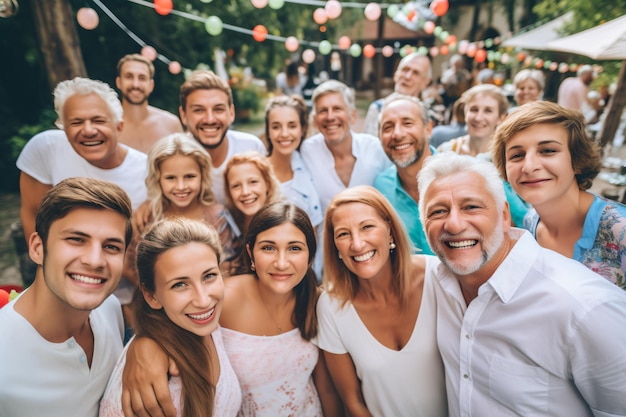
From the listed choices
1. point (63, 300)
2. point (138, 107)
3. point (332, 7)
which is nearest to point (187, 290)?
point (63, 300)

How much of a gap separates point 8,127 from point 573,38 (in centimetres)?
1150

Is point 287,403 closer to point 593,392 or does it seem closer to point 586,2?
point 593,392

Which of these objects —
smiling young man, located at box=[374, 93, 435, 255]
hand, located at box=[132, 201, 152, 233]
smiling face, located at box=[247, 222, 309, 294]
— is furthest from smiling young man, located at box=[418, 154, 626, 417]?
hand, located at box=[132, 201, 152, 233]

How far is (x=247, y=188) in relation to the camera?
9.88ft

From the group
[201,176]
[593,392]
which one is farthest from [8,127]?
[593,392]

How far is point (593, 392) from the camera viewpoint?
60.6 inches

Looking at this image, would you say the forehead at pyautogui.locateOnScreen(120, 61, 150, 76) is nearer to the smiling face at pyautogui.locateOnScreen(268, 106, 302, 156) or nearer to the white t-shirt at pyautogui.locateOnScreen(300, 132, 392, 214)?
the smiling face at pyautogui.locateOnScreen(268, 106, 302, 156)

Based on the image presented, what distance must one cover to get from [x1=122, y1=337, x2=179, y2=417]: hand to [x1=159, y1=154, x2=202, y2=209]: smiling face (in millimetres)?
1296

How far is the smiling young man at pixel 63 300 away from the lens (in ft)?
5.19

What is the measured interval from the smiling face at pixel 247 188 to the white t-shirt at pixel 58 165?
957mm

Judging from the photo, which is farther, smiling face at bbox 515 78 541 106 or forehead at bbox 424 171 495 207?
smiling face at bbox 515 78 541 106

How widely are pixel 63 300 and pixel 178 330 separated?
1.82 feet

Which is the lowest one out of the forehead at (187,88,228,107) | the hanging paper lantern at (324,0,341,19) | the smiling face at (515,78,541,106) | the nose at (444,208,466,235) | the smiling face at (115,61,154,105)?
the nose at (444,208,466,235)

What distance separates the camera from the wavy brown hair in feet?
5.88
